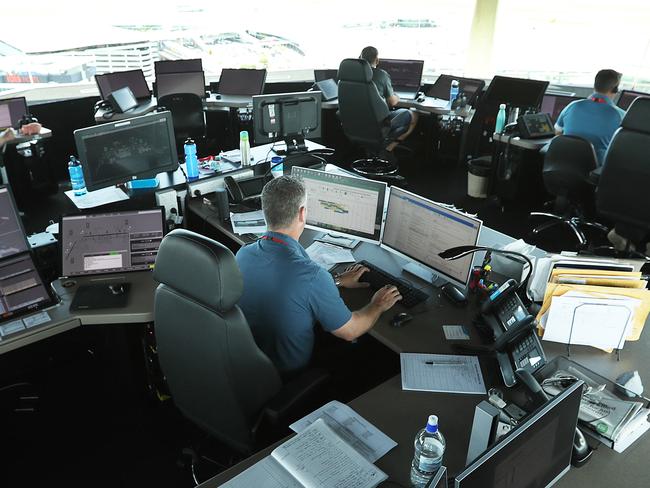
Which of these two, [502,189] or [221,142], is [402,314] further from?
[221,142]

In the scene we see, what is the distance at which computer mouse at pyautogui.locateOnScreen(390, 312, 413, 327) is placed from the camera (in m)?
2.19

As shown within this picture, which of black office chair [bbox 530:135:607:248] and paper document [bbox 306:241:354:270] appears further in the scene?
black office chair [bbox 530:135:607:248]

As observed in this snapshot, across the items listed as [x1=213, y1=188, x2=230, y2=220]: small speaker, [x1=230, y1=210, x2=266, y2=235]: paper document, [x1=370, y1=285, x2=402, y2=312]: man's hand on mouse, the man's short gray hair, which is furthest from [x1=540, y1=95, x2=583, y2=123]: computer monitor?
the man's short gray hair

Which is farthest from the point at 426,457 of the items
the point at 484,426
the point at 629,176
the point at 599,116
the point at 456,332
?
the point at 599,116

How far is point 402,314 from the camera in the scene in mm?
2217

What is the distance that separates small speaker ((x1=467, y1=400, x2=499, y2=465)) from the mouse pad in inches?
64.5

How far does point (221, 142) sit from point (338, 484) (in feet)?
17.3

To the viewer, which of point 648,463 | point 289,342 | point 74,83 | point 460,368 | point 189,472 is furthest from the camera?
point 74,83

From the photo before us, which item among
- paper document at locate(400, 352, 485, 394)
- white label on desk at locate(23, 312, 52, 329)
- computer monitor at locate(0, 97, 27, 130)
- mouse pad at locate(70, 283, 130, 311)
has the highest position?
computer monitor at locate(0, 97, 27, 130)

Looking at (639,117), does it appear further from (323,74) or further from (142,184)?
(323,74)

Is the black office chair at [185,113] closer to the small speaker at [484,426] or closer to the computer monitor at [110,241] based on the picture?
the computer monitor at [110,241]

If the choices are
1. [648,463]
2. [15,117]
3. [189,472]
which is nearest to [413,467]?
[648,463]

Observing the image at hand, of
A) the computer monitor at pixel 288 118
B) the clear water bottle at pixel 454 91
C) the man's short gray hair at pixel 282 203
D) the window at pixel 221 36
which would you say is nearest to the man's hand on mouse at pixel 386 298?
the man's short gray hair at pixel 282 203

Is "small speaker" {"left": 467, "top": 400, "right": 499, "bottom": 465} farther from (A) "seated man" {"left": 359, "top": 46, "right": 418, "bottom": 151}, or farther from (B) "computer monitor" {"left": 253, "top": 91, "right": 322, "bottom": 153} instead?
(A) "seated man" {"left": 359, "top": 46, "right": 418, "bottom": 151}
